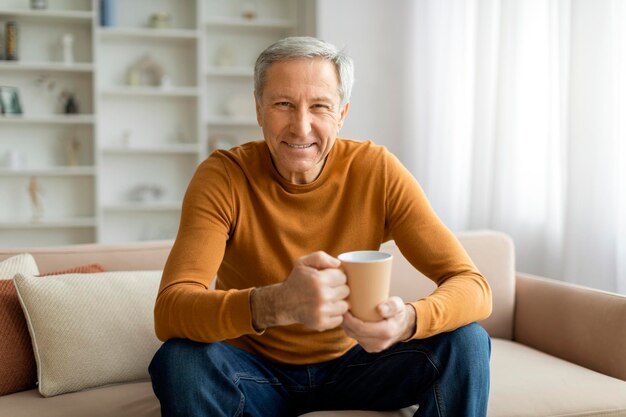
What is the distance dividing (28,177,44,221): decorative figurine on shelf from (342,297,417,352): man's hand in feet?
13.4

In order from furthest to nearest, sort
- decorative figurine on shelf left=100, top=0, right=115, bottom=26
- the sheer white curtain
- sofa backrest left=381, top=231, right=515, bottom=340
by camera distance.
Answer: decorative figurine on shelf left=100, top=0, right=115, bottom=26, the sheer white curtain, sofa backrest left=381, top=231, right=515, bottom=340

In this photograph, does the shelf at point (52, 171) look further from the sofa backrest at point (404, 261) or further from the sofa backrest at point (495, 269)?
the sofa backrest at point (495, 269)

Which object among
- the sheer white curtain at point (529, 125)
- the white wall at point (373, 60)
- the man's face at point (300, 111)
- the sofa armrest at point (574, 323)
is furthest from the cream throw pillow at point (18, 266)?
the white wall at point (373, 60)

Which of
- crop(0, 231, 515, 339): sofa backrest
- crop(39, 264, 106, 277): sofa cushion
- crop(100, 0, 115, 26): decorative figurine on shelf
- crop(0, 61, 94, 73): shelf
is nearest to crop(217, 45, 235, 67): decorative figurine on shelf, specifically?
crop(100, 0, 115, 26): decorative figurine on shelf

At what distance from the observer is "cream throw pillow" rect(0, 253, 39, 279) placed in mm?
1963

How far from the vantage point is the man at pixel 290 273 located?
141 cm

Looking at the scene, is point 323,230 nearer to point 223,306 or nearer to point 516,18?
point 223,306

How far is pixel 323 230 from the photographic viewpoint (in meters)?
1.71

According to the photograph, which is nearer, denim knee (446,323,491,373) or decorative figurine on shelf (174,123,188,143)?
denim knee (446,323,491,373)

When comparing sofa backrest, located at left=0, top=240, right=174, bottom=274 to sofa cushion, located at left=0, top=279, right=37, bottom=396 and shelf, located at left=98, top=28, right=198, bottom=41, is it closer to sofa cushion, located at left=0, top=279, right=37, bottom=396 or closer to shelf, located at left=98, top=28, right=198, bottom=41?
sofa cushion, located at left=0, top=279, right=37, bottom=396

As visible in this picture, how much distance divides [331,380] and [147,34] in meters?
3.80

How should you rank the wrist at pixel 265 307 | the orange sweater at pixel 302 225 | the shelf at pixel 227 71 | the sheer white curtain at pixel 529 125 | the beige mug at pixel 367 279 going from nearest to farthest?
the beige mug at pixel 367 279
the wrist at pixel 265 307
the orange sweater at pixel 302 225
the sheer white curtain at pixel 529 125
the shelf at pixel 227 71

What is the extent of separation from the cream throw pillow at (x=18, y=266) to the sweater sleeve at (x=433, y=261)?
1.03 meters

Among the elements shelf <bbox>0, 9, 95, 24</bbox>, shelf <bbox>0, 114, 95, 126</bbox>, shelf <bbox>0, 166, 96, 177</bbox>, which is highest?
shelf <bbox>0, 9, 95, 24</bbox>
